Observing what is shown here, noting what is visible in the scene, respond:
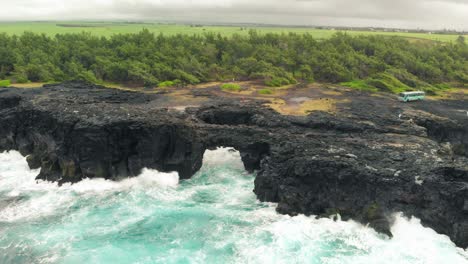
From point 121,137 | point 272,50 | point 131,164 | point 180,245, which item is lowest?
point 180,245

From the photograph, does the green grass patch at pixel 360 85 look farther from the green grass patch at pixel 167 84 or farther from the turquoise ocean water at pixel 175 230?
the turquoise ocean water at pixel 175 230

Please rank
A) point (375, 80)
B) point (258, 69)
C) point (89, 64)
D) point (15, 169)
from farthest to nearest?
point (89, 64) → point (258, 69) → point (375, 80) → point (15, 169)

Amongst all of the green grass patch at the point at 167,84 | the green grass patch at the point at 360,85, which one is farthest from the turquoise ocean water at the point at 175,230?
the green grass patch at the point at 360,85

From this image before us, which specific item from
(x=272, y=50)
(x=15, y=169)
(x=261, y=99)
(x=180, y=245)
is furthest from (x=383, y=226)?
(x=272, y=50)

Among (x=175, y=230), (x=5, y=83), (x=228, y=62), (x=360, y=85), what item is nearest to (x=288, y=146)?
(x=175, y=230)

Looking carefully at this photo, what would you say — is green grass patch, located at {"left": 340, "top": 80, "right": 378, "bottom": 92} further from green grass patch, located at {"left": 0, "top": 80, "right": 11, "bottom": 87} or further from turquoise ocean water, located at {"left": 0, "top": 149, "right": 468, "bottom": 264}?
green grass patch, located at {"left": 0, "top": 80, "right": 11, "bottom": 87}

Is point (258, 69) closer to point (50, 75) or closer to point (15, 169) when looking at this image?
point (50, 75)

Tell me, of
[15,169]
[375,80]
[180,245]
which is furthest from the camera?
[375,80]

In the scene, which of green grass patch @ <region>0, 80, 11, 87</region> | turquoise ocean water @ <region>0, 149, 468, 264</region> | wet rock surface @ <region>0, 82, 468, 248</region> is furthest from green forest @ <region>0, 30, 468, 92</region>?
turquoise ocean water @ <region>0, 149, 468, 264</region>
